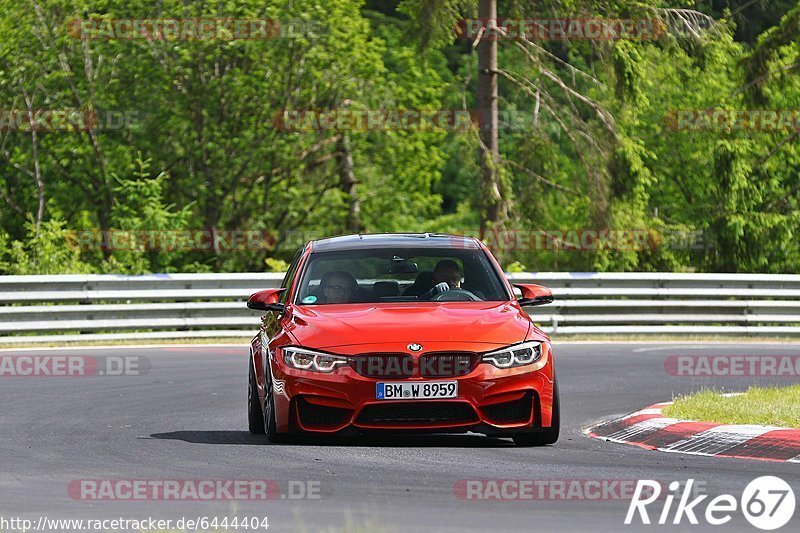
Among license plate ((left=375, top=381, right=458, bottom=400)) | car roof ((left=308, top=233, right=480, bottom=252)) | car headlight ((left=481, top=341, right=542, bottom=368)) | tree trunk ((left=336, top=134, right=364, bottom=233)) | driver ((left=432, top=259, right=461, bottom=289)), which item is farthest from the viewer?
tree trunk ((left=336, top=134, right=364, bottom=233))

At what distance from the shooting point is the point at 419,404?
31.9ft

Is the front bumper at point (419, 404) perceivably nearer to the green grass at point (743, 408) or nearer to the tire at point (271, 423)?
the tire at point (271, 423)

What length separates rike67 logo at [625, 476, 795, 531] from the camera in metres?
7.06

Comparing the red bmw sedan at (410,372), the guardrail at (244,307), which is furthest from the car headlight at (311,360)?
the guardrail at (244,307)

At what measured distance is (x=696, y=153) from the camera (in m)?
37.3

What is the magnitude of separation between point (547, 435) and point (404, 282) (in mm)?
1937

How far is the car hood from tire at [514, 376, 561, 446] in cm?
51

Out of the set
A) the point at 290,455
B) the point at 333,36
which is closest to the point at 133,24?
the point at 333,36

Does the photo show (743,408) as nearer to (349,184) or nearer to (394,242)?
(394,242)

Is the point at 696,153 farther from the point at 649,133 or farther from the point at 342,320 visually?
the point at 342,320

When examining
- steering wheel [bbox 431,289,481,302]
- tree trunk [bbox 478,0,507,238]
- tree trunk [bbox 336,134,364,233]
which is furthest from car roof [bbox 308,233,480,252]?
tree trunk [bbox 336,134,364,233]

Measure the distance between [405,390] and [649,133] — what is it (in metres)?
30.1

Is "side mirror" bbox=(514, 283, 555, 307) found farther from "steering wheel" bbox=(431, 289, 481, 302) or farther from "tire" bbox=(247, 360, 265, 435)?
"tire" bbox=(247, 360, 265, 435)

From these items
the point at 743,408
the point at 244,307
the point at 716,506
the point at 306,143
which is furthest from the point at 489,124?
the point at 716,506
